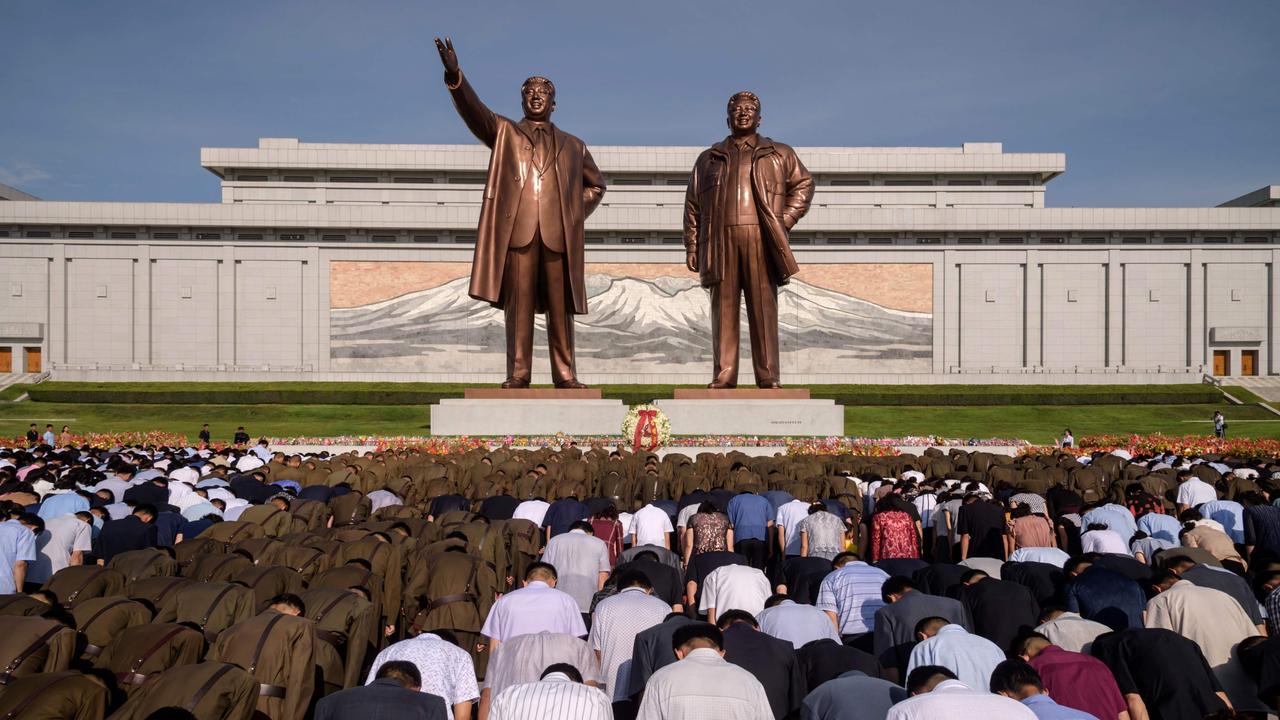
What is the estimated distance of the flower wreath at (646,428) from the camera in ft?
61.3

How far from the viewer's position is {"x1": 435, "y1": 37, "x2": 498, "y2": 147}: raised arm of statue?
1574 cm

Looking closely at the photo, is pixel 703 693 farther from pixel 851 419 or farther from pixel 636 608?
pixel 851 419

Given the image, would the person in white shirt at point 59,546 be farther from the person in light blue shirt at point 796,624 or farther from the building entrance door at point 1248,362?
the building entrance door at point 1248,362

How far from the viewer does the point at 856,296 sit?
151 feet

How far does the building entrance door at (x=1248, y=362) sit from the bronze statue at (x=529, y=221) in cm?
4023

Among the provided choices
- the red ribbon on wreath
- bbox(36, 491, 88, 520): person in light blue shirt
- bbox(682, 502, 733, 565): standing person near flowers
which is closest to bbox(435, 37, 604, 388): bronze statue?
the red ribbon on wreath

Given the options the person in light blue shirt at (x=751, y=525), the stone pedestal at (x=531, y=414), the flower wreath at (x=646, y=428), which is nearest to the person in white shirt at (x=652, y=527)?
the person in light blue shirt at (x=751, y=525)

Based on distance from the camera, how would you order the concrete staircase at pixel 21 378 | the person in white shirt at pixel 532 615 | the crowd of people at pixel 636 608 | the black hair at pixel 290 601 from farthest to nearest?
the concrete staircase at pixel 21 378 → the person in white shirt at pixel 532 615 → the black hair at pixel 290 601 → the crowd of people at pixel 636 608

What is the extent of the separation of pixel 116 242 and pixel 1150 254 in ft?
160

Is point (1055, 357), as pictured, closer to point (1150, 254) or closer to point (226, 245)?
point (1150, 254)

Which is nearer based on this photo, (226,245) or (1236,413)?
(1236,413)

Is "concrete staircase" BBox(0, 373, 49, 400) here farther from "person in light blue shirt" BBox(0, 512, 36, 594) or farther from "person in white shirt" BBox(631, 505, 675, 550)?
"person in white shirt" BBox(631, 505, 675, 550)

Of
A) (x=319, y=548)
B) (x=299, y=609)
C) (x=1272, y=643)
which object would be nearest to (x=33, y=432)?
(x=319, y=548)

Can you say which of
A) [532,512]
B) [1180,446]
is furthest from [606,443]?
[1180,446]
